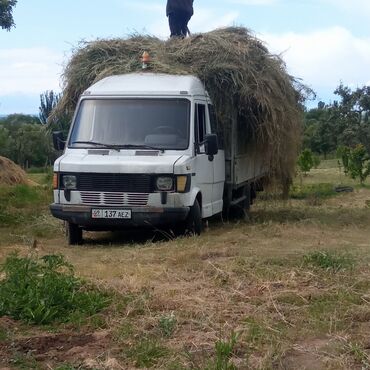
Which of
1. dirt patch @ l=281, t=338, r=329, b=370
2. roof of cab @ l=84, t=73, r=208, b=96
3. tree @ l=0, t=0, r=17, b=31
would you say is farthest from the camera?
tree @ l=0, t=0, r=17, b=31

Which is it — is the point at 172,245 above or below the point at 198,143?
below

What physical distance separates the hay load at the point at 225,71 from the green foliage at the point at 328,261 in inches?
180

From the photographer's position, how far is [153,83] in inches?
428

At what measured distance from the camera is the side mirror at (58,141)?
10.9 metres

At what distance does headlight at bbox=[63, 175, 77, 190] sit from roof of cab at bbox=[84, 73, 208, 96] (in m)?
1.42

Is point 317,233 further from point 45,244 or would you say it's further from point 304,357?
point 304,357

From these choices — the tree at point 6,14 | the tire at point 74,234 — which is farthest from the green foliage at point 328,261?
the tree at point 6,14

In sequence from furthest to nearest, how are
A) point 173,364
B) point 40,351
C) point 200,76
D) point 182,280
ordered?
1. point 200,76
2. point 182,280
3. point 40,351
4. point 173,364

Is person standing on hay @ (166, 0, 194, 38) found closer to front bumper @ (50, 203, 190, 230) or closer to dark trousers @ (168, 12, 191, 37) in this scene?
dark trousers @ (168, 12, 191, 37)

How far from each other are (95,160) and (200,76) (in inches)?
104

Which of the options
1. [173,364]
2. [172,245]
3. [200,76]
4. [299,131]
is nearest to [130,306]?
[173,364]

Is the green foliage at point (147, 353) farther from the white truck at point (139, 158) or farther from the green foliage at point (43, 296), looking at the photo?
the white truck at point (139, 158)

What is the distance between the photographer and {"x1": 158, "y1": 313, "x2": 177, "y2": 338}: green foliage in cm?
525

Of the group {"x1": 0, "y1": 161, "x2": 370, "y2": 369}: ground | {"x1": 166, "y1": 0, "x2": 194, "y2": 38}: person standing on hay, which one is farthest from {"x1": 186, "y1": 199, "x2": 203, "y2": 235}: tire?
{"x1": 166, "y1": 0, "x2": 194, "y2": 38}: person standing on hay
